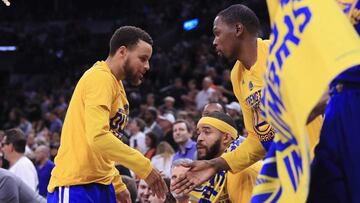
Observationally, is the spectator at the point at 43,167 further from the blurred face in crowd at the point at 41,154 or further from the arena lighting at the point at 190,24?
the arena lighting at the point at 190,24

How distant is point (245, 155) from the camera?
395 cm

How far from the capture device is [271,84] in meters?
2.42

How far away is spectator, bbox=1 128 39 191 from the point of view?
802 centimetres

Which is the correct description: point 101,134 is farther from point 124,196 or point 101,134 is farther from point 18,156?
point 18,156

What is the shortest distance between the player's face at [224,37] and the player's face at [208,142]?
1287 millimetres

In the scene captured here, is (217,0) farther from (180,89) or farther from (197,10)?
(180,89)

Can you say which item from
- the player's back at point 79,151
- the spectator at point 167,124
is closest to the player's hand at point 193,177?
the player's back at point 79,151

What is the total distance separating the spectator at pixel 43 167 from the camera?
9188 mm

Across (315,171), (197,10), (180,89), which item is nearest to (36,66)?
(197,10)

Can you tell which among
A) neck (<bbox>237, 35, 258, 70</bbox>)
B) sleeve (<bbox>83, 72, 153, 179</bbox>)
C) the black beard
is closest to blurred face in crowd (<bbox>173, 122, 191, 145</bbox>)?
the black beard

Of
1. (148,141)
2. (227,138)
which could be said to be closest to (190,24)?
(148,141)

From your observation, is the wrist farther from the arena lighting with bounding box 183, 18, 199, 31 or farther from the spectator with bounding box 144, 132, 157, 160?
the arena lighting with bounding box 183, 18, 199, 31

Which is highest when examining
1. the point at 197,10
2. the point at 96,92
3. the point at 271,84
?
the point at 197,10

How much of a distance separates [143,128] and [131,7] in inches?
525
